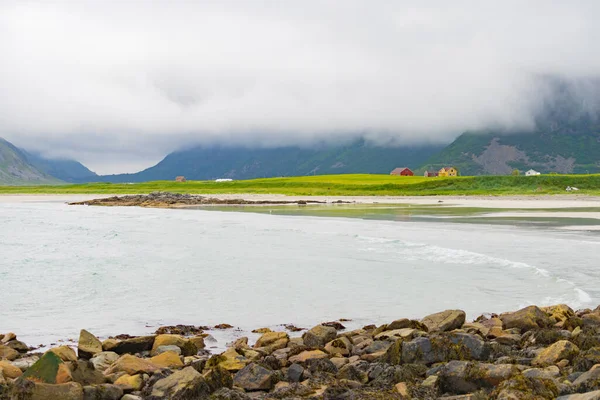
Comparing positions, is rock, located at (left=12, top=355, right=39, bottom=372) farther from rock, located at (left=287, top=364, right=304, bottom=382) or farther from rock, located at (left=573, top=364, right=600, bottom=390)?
rock, located at (left=573, top=364, right=600, bottom=390)

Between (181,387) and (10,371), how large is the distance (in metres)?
3.16

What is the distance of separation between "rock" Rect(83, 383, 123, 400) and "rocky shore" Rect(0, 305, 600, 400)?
0.05ft

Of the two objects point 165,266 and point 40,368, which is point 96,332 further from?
point 165,266

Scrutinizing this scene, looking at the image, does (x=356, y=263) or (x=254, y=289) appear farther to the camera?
(x=356, y=263)

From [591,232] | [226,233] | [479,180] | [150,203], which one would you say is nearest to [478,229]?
[591,232]

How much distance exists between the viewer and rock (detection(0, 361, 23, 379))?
9.19 m

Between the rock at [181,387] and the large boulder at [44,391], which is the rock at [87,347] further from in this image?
the rock at [181,387]

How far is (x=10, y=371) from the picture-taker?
9266mm

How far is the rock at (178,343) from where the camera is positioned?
11.1 meters

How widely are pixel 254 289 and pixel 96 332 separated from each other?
5.80m

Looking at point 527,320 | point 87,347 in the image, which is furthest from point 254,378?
point 527,320

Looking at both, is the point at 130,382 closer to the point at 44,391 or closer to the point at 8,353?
the point at 44,391

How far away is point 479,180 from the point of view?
4678 inches

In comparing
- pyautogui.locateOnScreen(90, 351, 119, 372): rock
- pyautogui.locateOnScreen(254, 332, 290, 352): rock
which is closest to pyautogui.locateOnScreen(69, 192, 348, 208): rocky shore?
pyautogui.locateOnScreen(254, 332, 290, 352): rock
